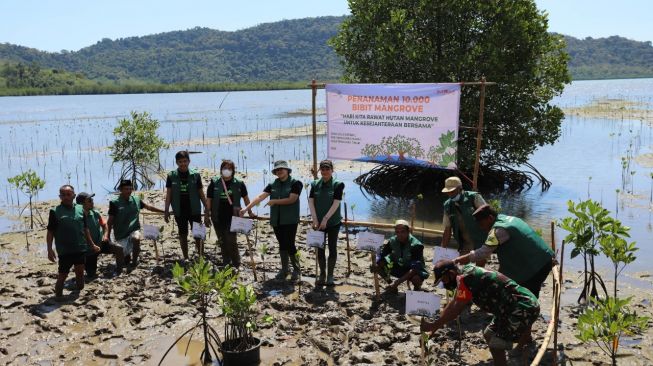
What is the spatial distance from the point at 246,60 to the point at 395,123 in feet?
546

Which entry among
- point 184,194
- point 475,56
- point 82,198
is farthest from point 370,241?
point 475,56

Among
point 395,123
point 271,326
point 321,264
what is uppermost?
point 395,123

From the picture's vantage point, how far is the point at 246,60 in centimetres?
17100

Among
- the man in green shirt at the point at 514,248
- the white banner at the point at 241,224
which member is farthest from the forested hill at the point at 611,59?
the man in green shirt at the point at 514,248

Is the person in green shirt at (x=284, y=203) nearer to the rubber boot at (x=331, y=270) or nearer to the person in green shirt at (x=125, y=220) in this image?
the rubber boot at (x=331, y=270)

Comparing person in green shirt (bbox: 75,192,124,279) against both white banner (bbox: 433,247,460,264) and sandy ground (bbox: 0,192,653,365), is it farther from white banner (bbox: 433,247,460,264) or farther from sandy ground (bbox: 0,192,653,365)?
white banner (bbox: 433,247,460,264)

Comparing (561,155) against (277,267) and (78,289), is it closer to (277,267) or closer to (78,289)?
(277,267)

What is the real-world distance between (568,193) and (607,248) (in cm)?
1165

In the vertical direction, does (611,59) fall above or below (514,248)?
above

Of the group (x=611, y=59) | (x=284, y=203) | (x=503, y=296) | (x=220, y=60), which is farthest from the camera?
(x=611, y=59)

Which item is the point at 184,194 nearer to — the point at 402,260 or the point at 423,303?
the point at 402,260

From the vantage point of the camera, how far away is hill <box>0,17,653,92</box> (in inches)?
6058

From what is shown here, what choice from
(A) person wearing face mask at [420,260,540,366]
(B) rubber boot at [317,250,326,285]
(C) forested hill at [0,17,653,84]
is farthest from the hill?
(A) person wearing face mask at [420,260,540,366]

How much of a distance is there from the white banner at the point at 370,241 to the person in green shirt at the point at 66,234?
4.02 meters
